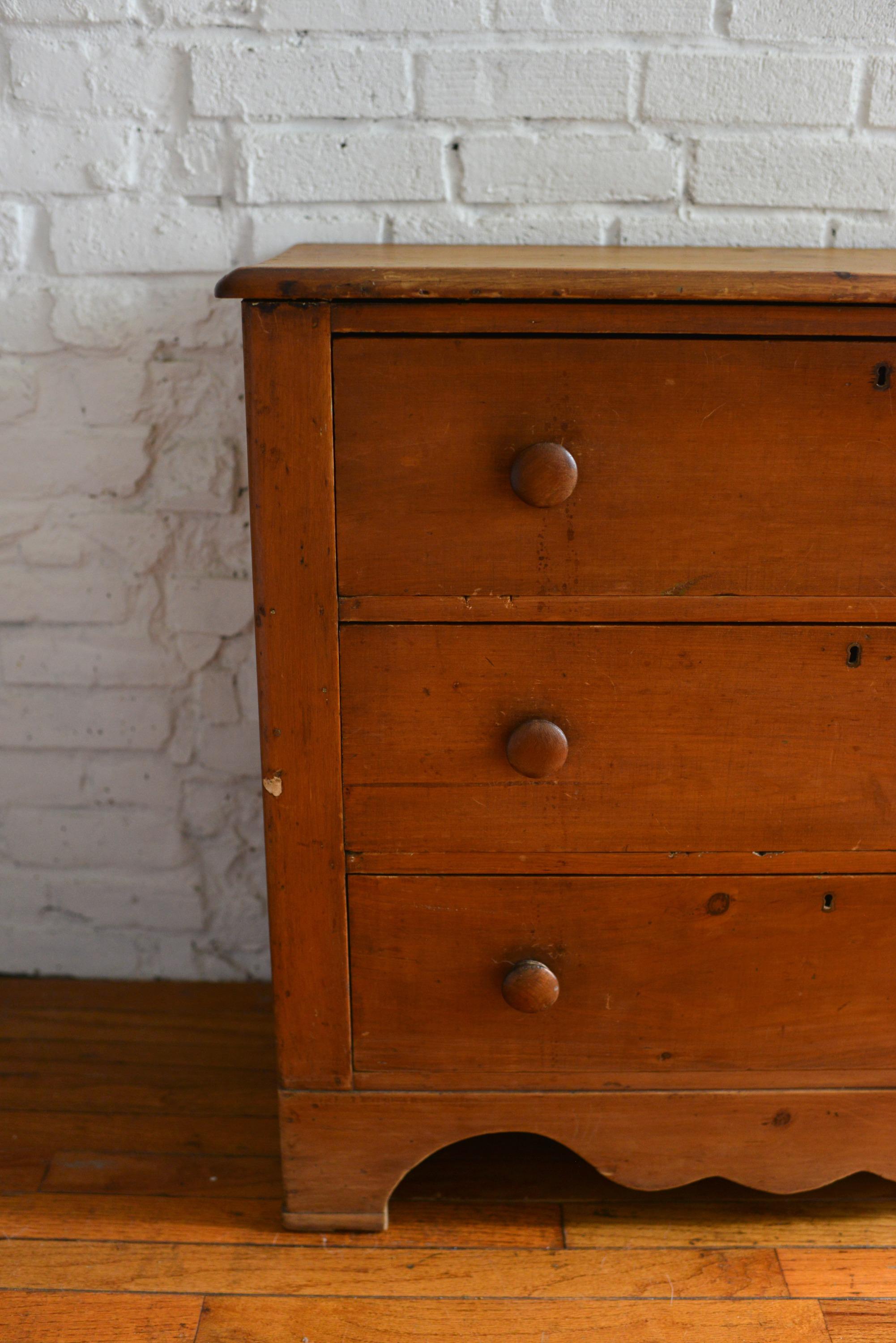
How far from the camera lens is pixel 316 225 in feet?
4.59

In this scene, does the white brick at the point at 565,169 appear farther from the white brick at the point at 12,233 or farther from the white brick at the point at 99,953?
the white brick at the point at 99,953

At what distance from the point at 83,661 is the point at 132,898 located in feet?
1.23

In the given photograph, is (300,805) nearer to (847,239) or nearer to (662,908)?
(662,908)

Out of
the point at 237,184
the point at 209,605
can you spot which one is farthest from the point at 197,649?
the point at 237,184

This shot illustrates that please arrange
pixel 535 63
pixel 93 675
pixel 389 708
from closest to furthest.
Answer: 1. pixel 389 708
2. pixel 535 63
3. pixel 93 675

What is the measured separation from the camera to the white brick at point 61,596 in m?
1.53

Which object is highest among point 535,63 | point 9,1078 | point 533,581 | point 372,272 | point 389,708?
point 535,63

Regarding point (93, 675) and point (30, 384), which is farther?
point (93, 675)

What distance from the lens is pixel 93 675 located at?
5.12 ft

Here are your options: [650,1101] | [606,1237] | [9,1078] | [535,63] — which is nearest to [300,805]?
[650,1101]

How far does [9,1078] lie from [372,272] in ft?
3.80

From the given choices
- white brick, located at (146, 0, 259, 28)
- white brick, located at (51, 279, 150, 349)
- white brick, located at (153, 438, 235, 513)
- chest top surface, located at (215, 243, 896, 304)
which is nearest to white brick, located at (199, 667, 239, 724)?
white brick, located at (153, 438, 235, 513)

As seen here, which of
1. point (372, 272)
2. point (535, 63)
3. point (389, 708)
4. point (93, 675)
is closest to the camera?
point (372, 272)

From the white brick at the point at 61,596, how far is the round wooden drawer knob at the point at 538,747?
0.75 m
